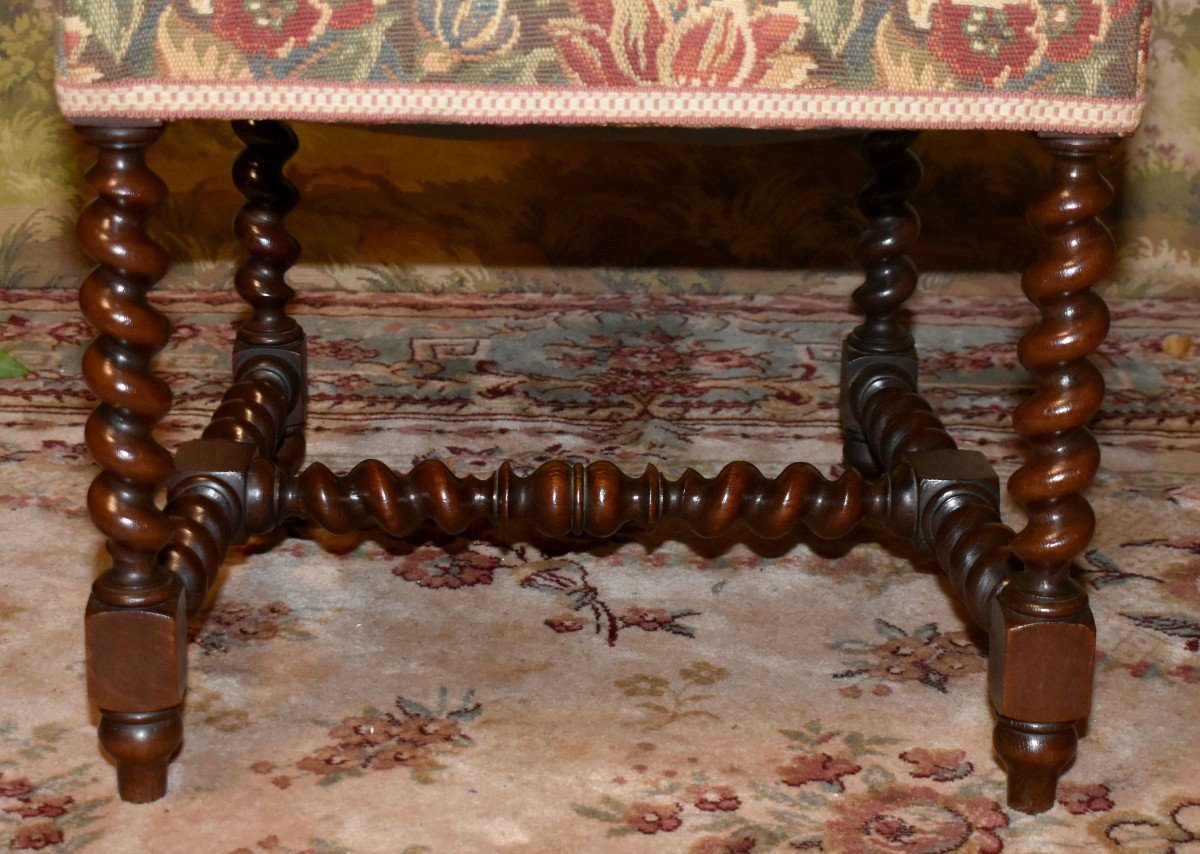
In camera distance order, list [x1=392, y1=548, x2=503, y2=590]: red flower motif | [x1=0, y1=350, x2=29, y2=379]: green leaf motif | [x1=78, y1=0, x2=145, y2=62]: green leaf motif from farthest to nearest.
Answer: [x1=0, y1=350, x2=29, y2=379]: green leaf motif
[x1=392, y1=548, x2=503, y2=590]: red flower motif
[x1=78, y1=0, x2=145, y2=62]: green leaf motif

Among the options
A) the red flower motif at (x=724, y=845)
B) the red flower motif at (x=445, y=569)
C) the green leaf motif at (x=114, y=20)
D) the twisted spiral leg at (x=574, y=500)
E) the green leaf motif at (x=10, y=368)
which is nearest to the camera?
the green leaf motif at (x=114, y=20)

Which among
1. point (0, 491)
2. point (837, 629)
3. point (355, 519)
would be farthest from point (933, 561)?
point (0, 491)

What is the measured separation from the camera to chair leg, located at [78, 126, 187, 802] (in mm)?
929

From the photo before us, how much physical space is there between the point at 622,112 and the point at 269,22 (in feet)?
0.72

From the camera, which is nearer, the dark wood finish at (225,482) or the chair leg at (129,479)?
the chair leg at (129,479)

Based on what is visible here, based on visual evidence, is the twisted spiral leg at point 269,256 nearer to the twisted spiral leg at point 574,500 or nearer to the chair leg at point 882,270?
the twisted spiral leg at point 574,500

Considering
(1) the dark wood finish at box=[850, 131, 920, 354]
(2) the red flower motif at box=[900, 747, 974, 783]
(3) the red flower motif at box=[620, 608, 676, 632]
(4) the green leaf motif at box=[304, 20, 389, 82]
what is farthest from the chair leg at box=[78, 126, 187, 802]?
(1) the dark wood finish at box=[850, 131, 920, 354]

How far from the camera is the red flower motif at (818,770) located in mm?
1061

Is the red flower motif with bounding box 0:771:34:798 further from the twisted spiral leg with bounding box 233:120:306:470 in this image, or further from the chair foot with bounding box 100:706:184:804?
the twisted spiral leg with bounding box 233:120:306:470

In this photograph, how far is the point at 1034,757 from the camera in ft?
3.34

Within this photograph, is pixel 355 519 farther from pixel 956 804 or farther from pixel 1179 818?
pixel 1179 818

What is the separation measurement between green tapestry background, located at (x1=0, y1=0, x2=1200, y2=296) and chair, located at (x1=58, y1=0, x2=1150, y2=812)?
4.00 ft

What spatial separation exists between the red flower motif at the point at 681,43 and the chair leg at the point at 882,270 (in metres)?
0.50

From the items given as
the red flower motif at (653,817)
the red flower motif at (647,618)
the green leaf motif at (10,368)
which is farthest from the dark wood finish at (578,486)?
the green leaf motif at (10,368)
